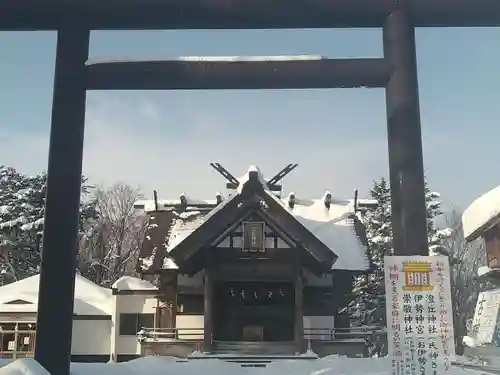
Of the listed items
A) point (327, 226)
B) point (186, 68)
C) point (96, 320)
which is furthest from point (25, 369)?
point (96, 320)

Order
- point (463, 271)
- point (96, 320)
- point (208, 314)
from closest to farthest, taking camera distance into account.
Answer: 1. point (208, 314)
2. point (96, 320)
3. point (463, 271)

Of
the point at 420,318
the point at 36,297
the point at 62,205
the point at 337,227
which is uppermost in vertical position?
the point at 337,227

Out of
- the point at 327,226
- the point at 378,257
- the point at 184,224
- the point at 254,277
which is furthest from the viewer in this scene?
the point at 378,257

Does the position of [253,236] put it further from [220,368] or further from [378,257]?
[378,257]

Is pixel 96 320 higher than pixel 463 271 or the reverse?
the reverse

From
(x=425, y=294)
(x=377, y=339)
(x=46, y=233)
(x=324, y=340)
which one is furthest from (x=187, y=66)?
(x=377, y=339)

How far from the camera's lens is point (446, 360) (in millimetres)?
5242

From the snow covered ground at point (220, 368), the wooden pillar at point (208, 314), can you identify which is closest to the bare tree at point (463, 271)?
the wooden pillar at point (208, 314)

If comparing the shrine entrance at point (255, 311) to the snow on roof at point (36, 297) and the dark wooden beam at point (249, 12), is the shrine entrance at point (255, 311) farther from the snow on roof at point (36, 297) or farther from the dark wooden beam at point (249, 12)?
the dark wooden beam at point (249, 12)

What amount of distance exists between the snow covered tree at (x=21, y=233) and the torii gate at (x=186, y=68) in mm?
23830

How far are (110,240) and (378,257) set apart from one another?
1678 centimetres

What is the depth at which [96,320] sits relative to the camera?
24922 millimetres

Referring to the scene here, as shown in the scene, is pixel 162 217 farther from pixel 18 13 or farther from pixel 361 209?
pixel 18 13

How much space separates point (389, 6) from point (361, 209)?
1785 cm
